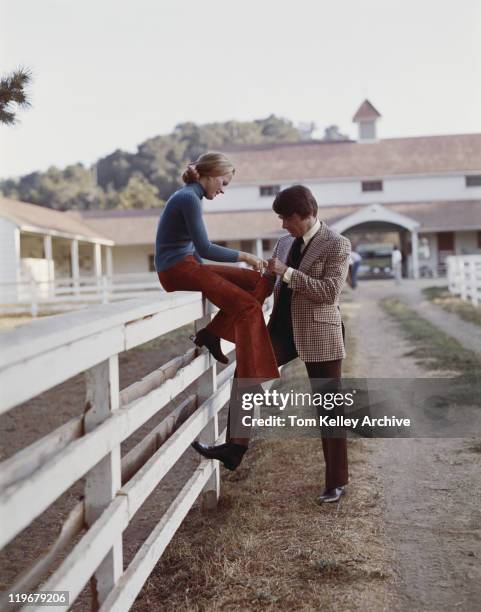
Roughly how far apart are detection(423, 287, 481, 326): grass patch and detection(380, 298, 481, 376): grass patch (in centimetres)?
92

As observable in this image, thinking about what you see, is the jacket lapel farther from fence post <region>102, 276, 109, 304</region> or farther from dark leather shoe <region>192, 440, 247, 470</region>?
fence post <region>102, 276, 109, 304</region>

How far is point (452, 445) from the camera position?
5.57m

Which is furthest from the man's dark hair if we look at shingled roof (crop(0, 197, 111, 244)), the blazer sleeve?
shingled roof (crop(0, 197, 111, 244))

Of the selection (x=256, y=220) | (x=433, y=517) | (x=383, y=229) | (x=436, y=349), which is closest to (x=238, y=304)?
(x=433, y=517)

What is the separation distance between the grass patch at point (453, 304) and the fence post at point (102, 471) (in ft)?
41.2

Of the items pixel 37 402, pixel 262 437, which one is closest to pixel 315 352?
pixel 262 437

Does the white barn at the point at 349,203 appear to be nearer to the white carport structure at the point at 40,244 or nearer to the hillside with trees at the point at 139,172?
the white carport structure at the point at 40,244

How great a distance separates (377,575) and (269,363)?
3.81ft

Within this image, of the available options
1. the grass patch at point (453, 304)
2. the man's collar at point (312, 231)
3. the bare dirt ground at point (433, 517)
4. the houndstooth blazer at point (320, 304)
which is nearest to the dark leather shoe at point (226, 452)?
the houndstooth blazer at point (320, 304)

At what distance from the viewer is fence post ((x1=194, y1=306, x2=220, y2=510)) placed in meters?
4.43

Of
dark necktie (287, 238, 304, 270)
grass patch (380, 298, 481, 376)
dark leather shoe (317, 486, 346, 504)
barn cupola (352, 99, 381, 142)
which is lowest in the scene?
dark leather shoe (317, 486, 346, 504)

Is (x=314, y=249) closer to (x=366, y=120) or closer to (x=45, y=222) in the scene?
(x=45, y=222)

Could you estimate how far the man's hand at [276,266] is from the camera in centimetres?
408

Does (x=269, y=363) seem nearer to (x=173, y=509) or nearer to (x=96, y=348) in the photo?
(x=173, y=509)
